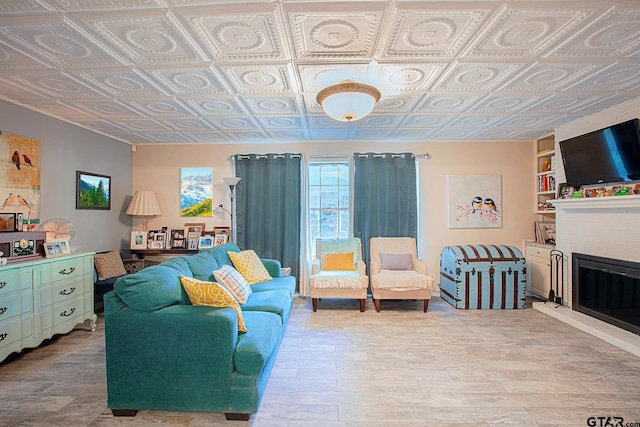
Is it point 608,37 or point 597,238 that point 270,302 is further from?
point 597,238

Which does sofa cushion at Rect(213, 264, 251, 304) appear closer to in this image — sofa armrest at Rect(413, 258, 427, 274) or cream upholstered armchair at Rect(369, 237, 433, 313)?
cream upholstered armchair at Rect(369, 237, 433, 313)

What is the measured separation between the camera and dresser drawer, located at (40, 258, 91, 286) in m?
2.91

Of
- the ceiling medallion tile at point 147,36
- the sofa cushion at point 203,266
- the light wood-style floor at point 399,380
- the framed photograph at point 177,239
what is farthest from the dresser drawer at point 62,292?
the ceiling medallion tile at point 147,36

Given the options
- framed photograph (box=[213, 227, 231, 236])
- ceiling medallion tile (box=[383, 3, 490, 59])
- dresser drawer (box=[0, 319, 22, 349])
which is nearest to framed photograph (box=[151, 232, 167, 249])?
framed photograph (box=[213, 227, 231, 236])

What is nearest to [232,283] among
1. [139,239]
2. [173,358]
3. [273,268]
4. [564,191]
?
[173,358]

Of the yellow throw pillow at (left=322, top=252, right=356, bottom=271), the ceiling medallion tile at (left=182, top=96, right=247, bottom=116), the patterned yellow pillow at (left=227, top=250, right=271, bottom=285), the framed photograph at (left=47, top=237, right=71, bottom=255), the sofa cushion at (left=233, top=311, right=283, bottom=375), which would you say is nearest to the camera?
the sofa cushion at (left=233, top=311, right=283, bottom=375)

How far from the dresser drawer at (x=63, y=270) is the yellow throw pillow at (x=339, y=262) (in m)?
2.84

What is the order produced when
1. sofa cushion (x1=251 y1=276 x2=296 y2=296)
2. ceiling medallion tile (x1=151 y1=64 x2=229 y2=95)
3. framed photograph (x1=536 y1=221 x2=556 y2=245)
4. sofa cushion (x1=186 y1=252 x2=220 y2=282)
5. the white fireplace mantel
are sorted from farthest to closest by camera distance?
framed photograph (x1=536 y1=221 x2=556 y2=245)
sofa cushion (x1=251 y1=276 x2=296 y2=296)
the white fireplace mantel
sofa cushion (x1=186 y1=252 x2=220 y2=282)
ceiling medallion tile (x1=151 y1=64 x2=229 y2=95)

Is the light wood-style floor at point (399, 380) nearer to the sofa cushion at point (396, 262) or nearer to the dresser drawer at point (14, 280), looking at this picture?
the dresser drawer at point (14, 280)

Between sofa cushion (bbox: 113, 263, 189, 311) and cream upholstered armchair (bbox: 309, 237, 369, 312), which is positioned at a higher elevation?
sofa cushion (bbox: 113, 263, 189, 311)

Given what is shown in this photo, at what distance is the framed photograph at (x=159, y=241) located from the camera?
188 inches

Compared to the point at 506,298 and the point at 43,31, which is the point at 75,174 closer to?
the point at 43,31

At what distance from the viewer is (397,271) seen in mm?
4379

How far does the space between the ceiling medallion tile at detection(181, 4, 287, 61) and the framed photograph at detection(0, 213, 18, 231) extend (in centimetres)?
259
